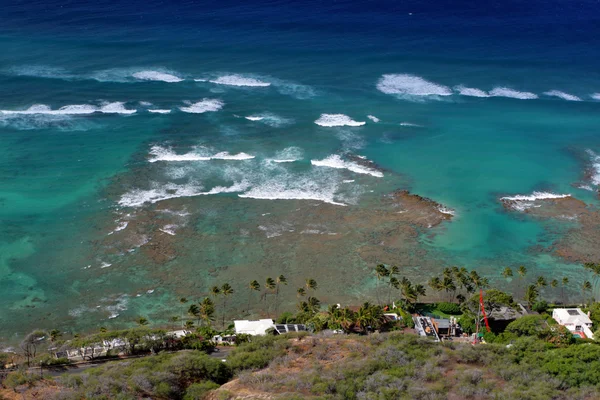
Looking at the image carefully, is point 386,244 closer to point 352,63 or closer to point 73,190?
point 73,190

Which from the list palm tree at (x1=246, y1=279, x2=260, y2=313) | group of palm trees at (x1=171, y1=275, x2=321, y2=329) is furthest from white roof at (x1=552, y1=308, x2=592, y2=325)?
palm tree at (x1=246, y1=279, x2=260, y2=313)

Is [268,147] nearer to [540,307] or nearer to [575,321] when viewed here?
[540,307]

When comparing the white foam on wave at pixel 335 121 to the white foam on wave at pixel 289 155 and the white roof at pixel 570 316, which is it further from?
the white roof at pixel 570 316

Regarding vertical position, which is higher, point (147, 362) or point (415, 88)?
point (415, 88)

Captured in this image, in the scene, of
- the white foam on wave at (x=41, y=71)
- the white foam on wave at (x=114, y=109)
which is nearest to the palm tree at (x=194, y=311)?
the white foam on wave at (x=114, y=109)

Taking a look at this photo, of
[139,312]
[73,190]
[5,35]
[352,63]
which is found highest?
[5,35]

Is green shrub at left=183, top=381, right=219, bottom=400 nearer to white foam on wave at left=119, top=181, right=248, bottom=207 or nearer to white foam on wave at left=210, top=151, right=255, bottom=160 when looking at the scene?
white foam on wave at left=119, top=181, right=248, bottom=207

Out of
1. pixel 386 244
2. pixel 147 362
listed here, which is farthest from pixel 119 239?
pixel 386 244
